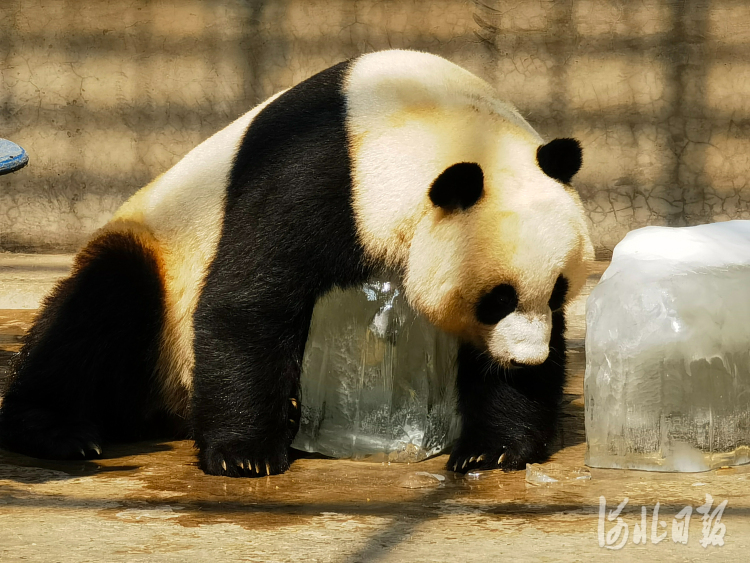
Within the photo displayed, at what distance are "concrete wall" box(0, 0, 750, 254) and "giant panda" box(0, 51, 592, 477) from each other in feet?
13.9

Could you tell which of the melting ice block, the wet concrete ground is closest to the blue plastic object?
the wet concrete ground

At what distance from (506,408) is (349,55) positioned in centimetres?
492

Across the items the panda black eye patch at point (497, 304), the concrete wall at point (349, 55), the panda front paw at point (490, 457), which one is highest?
the concrete wall at point (349, 55)

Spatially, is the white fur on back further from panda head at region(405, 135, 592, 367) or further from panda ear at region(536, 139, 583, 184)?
panda ear at region(536, 139, 583, 184)

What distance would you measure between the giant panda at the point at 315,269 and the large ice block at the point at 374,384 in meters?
0.17

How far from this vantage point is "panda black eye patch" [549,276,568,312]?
3.69 m

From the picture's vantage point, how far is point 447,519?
314cm

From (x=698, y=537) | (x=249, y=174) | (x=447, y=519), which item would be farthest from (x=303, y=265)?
(x=698, y=537)

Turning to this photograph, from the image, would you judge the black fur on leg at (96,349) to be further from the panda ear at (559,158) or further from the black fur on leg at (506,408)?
the panda ear at (559,158)

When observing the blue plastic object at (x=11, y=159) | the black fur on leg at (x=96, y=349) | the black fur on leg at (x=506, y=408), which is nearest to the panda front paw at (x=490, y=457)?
the black fur on leg at (x=506, y=408)

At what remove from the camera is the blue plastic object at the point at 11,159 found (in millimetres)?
3254

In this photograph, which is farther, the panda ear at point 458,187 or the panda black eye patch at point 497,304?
the panda black eye patch at point 497,304

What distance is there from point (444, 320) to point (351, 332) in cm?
51

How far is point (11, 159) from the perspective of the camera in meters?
3.31
